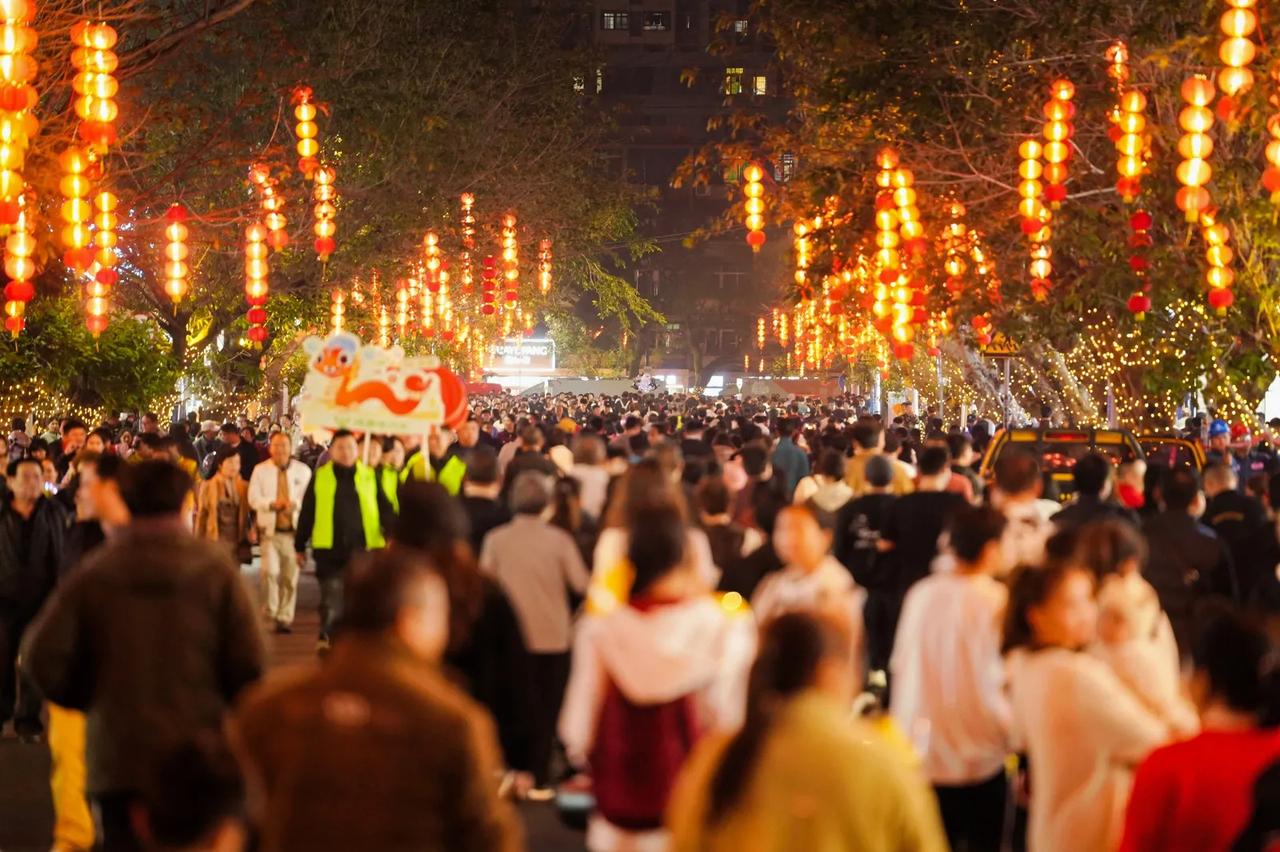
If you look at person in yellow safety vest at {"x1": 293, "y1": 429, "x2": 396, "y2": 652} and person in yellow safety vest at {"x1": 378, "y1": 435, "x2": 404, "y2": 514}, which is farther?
person in yellow safety vest at {"x1": 378, "y1": 435, "x2": 404, "y2": 514}

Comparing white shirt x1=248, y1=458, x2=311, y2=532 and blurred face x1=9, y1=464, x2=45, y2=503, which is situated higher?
blurred face x1=9, y1=464, x2=45, y2=503

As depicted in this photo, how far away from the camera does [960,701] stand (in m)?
7.26

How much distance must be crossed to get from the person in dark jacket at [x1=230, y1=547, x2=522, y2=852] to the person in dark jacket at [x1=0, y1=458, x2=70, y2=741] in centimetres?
717

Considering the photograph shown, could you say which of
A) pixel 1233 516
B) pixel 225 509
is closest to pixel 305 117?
pixel 225 509

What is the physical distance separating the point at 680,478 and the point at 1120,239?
1441 cm

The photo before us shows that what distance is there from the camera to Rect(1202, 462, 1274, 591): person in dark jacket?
1152 cm

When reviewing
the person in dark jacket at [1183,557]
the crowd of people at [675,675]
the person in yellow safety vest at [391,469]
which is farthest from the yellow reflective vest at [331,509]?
the person in dark jacket at [1183,557]

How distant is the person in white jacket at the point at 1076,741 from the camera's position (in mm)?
6008

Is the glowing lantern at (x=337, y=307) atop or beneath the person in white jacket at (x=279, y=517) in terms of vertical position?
atop

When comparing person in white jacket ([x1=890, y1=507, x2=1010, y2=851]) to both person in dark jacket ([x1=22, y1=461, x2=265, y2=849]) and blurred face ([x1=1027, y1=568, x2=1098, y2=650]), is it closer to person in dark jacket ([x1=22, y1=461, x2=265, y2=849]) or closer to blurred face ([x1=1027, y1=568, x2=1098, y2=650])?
blurred face ([x1=1027, y1=568, x2=1098, y2=650])

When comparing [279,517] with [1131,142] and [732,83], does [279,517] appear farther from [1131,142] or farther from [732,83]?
[732,83]

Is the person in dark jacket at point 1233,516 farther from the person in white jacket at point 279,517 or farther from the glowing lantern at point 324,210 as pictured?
the glowing lantern at point 324,210

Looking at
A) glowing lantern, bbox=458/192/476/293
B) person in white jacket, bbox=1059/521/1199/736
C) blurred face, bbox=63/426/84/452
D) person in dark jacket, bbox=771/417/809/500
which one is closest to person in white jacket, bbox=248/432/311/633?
blurred face, bbox=63/426/84/452

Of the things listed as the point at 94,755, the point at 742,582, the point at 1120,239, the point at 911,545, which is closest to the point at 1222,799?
the point at 94,755
